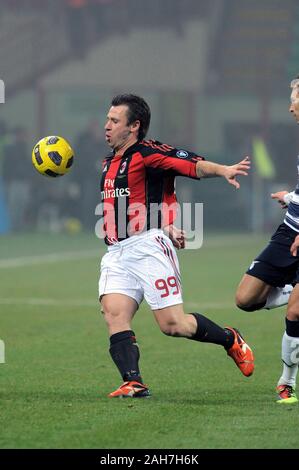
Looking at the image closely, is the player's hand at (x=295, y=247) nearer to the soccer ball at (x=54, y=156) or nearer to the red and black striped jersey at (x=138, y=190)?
the red and black striped jersey at (x=138, y=190)

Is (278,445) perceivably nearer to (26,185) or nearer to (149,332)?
(149,332)

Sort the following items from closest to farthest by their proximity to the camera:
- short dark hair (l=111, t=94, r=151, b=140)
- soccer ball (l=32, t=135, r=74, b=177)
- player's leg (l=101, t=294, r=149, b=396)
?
1. player's leg (l=101, t=294, r=149, b=396)
2. short dark hair (l=111, t=94, r=151, b=140)
3. soccer ball (l=32, t=135, r=74, b=177)

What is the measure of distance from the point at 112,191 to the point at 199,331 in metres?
1.15

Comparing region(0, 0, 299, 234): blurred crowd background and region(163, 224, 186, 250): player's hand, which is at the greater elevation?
region(0, 0, 299, 234): blurred crowd background

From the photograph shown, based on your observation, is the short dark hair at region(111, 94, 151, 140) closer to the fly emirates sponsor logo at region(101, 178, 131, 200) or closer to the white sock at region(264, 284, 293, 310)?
the fly emirates sponsor logo at region(101, 178, 131, 200)

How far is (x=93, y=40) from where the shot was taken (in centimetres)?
3309

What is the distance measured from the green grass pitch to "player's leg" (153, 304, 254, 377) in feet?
0.87

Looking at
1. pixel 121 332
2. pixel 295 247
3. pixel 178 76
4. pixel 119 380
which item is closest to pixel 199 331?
pixel 121 332

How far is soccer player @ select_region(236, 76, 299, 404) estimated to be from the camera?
336 inches

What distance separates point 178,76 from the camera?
3303cm

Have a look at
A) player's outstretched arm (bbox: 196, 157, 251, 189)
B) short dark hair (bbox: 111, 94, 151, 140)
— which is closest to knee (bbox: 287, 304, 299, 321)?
player's outstretched arm (bbox: 196, 157, 251, 189)

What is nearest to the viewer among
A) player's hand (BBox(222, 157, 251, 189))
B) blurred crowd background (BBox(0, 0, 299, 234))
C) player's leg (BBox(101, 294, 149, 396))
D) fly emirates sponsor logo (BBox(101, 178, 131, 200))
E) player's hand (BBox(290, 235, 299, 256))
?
player's hand (BBox(222, 157, 251, 189))

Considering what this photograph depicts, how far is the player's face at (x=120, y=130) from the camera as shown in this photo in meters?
8.91

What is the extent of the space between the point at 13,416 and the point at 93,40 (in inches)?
1031
